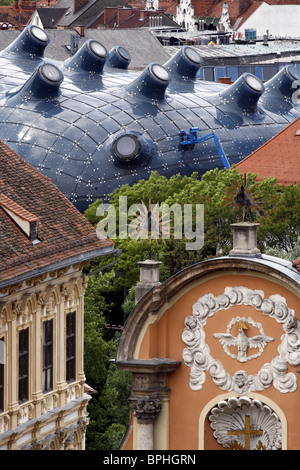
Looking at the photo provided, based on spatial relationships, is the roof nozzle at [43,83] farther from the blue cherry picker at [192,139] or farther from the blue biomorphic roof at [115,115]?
the blue cherry picker at [192,139]

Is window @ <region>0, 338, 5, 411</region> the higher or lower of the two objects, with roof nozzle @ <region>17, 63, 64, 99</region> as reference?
lower

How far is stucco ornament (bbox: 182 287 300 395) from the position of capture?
46.9 m

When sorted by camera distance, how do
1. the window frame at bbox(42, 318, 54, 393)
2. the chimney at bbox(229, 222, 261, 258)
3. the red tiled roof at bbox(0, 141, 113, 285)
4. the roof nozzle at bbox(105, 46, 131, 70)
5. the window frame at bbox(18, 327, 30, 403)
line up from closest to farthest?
the chimney at bbox(229, 222, 261, 258), the red tiled roof at bbox(0, 141, 113, 285), the window frame at bbox(18, 327, 30, 403), the window frame at bbox(42, 318, 54, 393), the roof nozzle at bbox(105, 46, 131, 70)

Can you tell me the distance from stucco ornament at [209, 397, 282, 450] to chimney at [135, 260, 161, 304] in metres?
3.42

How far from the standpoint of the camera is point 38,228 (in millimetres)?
57375

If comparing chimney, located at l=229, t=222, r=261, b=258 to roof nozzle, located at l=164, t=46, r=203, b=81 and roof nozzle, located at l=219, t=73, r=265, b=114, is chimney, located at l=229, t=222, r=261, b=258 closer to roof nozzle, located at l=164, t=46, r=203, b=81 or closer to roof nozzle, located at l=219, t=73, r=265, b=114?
roof nozzle, located at l=219, t=73, r=265, b=114

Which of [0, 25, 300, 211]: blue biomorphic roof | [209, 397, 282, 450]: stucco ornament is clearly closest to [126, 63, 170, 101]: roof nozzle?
[0, 25, 300, 211]: blue biomorphic roof

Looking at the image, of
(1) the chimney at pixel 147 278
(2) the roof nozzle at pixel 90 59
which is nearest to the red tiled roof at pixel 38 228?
(1) the chimney at pixel 147 278

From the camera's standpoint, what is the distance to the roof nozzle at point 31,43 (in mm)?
131875

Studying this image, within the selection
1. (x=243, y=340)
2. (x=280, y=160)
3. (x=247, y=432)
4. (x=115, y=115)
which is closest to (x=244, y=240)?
(x=243, y=340)

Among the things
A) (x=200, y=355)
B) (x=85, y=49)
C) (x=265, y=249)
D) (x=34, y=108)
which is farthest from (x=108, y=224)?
(x=200, y=355)

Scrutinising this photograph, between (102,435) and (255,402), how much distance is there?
3014cm

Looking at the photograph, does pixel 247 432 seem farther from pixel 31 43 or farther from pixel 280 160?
pixel 31 43

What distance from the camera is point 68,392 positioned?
194 ft
